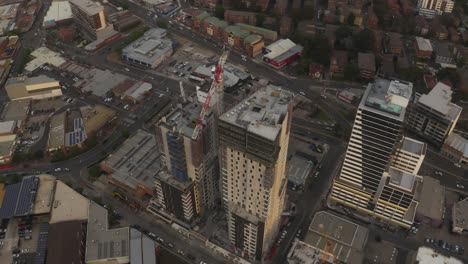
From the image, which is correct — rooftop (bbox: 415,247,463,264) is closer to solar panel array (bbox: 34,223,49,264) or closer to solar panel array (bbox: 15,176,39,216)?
solar panel array (bbox: 34,223,49,264)

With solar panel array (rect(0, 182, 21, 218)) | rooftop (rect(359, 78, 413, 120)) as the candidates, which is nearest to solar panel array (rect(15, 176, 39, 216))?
solar panel array (rect(0, 182, 21, 218))

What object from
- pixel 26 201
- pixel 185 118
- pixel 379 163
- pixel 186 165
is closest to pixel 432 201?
pixel 379 163

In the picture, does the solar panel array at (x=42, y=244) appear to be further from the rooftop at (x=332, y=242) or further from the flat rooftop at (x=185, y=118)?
the rooftop at (x=332, y=242)

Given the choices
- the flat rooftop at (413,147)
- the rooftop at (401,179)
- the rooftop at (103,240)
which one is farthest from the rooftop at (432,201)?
the rooftop at (103,240)

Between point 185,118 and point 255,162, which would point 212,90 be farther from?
point 255,162

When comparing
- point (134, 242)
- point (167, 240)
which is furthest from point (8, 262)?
point (167, 240)

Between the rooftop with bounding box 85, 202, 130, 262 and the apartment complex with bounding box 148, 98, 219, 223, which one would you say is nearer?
the apartment complex with bounding box 148, 98, 219, 223

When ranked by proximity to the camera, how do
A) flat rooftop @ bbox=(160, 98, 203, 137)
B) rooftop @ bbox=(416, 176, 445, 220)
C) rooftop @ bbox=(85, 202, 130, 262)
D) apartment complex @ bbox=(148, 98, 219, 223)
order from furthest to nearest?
rooftop @ bbox=(416, 176, 445, 220) < rooftop @ bbox=(85, 202, 130, 262) < apartment complex @ bbox=(148, 98, 219, 223) < flat rooftop @ bbox=(160, 98, 203, 137)
